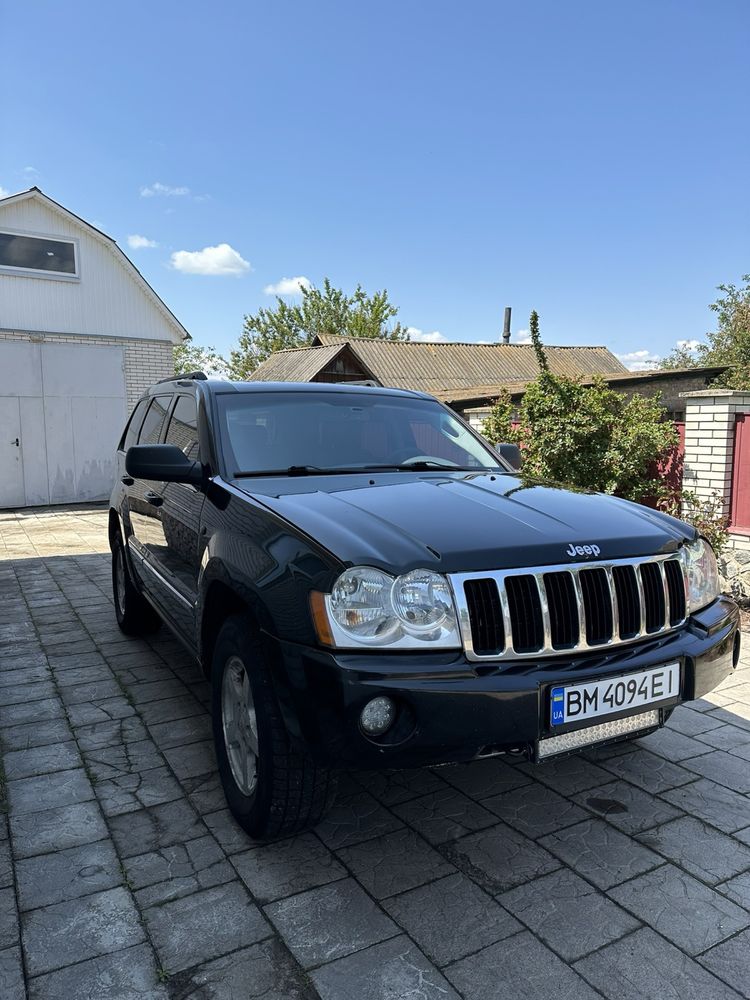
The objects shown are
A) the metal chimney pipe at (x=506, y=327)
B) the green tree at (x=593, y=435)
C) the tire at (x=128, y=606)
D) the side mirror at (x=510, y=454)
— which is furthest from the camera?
the metal chimney pipe at (x=506, y=327)

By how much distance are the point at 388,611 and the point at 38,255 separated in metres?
14.1

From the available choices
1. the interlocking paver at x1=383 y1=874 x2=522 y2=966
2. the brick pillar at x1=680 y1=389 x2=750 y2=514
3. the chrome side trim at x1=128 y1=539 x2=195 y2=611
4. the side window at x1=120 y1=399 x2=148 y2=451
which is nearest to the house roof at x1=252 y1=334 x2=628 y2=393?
the brick pillar at x1=680 y1=389 x2=750 y2=514

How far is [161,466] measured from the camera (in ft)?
10.7

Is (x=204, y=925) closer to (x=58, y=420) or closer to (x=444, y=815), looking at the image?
(x=444, y=815)

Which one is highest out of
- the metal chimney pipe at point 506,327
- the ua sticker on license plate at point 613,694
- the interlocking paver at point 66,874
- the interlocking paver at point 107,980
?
the metal chimney pipe at point 506,327

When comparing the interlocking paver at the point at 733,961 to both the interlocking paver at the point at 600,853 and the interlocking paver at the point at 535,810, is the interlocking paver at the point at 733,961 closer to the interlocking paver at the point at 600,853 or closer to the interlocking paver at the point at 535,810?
the interlocking paver at the point at 600,853

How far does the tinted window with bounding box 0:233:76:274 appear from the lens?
13.4m

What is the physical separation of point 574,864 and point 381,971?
85 cm

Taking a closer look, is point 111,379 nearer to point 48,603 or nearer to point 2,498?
point 2,498

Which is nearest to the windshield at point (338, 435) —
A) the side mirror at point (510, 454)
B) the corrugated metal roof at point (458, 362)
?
the side mirror at point (510, 454)

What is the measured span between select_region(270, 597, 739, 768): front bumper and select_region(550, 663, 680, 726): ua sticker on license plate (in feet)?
0.11

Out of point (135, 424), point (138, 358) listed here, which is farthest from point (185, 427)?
point (138, 358)

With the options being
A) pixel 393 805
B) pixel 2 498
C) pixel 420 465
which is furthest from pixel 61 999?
pixel 2 498

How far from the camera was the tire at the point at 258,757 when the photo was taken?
2.39 metres
